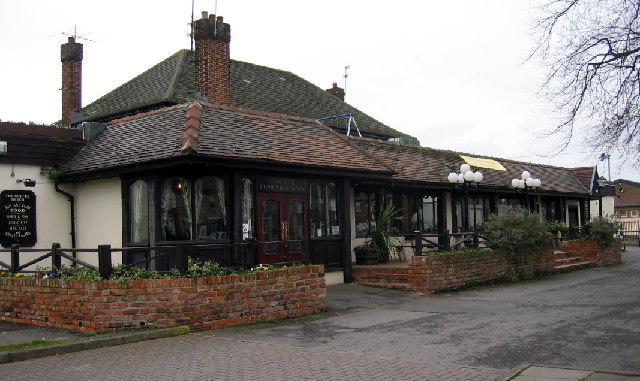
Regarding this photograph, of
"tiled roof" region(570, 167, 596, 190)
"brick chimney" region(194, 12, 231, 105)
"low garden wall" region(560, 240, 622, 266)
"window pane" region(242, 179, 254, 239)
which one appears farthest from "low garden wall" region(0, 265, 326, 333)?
"tiled roof" region(570, 167, 596, 190)

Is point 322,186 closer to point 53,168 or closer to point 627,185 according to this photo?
point 53,168

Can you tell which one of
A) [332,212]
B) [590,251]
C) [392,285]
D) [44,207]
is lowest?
[392,285]

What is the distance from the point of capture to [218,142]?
13.7 meters

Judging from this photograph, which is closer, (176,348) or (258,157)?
(176,348)

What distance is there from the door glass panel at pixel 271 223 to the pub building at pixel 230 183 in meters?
0.03

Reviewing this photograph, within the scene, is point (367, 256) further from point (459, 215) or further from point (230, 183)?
point (459, 215)

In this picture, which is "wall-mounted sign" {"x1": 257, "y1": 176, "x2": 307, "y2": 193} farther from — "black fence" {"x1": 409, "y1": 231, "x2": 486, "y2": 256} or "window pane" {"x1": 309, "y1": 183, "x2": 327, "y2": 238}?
"black fence" {"x1": 409, "y1": 231, "x2": 486, "y2": 256}

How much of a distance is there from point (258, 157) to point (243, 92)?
14232mm

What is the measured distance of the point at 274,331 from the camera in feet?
34.8

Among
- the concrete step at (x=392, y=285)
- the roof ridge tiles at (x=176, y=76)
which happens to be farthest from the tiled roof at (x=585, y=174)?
the roof ridge tiles at (x=176, y=76)

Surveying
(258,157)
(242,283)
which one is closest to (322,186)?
(258,157)

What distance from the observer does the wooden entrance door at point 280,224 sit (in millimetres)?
15062

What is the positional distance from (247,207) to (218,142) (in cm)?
184

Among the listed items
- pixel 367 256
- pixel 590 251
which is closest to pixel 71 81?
pixel 367 256
